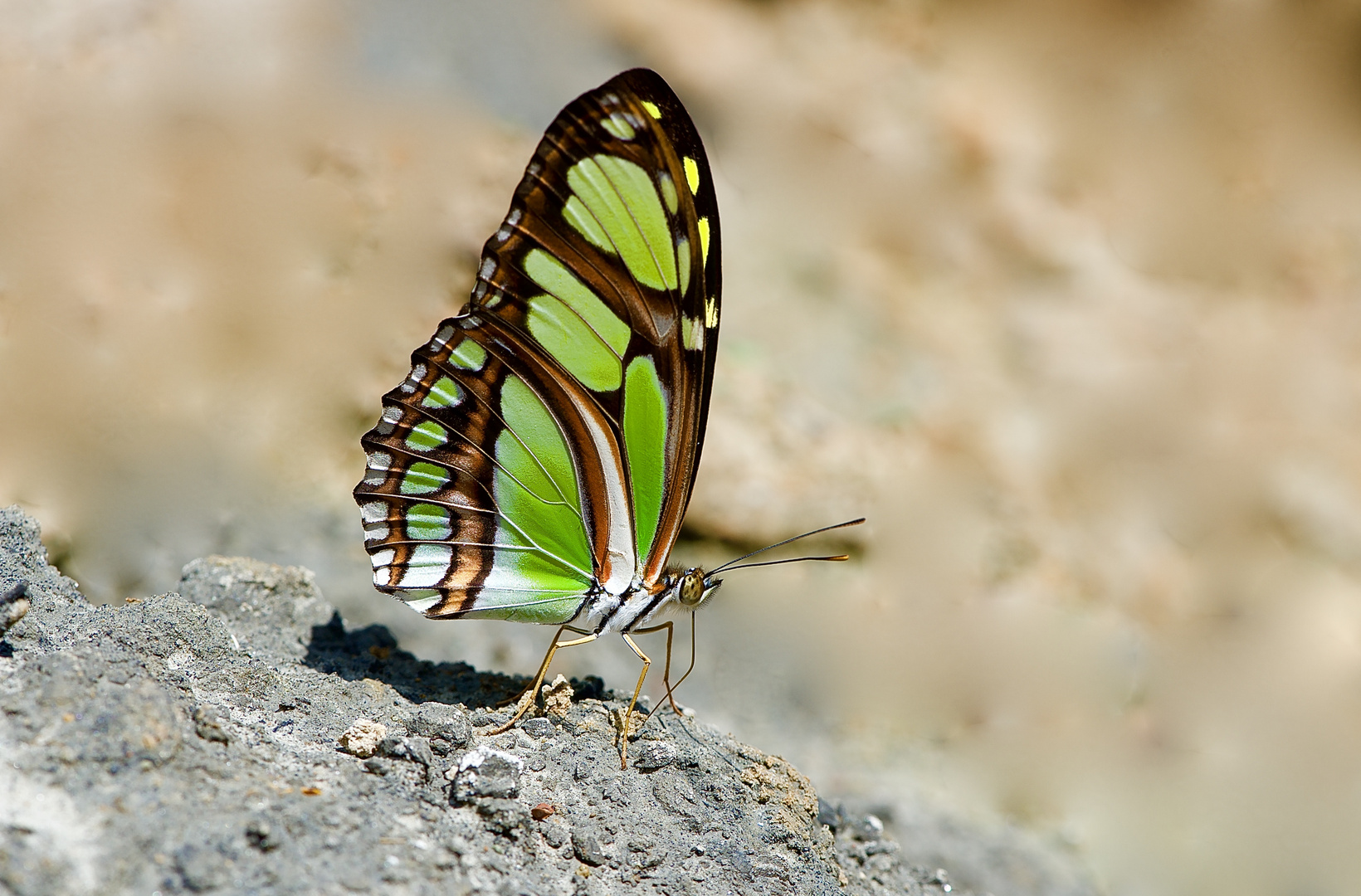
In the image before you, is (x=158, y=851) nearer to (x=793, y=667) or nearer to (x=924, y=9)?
(x=793, y=667)

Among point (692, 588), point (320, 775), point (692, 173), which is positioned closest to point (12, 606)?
point (320, 775)

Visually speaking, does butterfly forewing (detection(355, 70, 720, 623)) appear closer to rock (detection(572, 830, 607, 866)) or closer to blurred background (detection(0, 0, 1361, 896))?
rock (detection(572, 830, 607, 866))

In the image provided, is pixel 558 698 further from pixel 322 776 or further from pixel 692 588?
pixel 322 776

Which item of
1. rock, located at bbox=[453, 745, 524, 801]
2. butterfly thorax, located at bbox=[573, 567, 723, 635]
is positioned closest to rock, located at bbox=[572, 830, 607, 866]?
rock, located at bbox=[453, 745, 524, 801]

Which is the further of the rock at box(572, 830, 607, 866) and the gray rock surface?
the rock at box(572, 830, 607, 866)

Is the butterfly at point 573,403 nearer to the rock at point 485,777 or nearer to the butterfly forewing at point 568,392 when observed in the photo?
the butterfly forewing at point 568,392

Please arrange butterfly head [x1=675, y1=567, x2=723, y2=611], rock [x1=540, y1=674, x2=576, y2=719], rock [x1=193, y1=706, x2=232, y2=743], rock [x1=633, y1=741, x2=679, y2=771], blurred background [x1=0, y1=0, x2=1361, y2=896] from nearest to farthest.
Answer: rock [x1=193, y1=706, x2=232, y2=743], rock [x1=633, y1=741, x2=679, y2=771], rock [x1=540, y1=674, x2=576, y2=719], butterfly head [x1=675, y1=567, x2=723, y2=611], blurred background [x1=0, y1=0, x2=1361, y2=896]

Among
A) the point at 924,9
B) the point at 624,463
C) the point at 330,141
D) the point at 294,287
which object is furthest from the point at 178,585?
the point at 924,9
